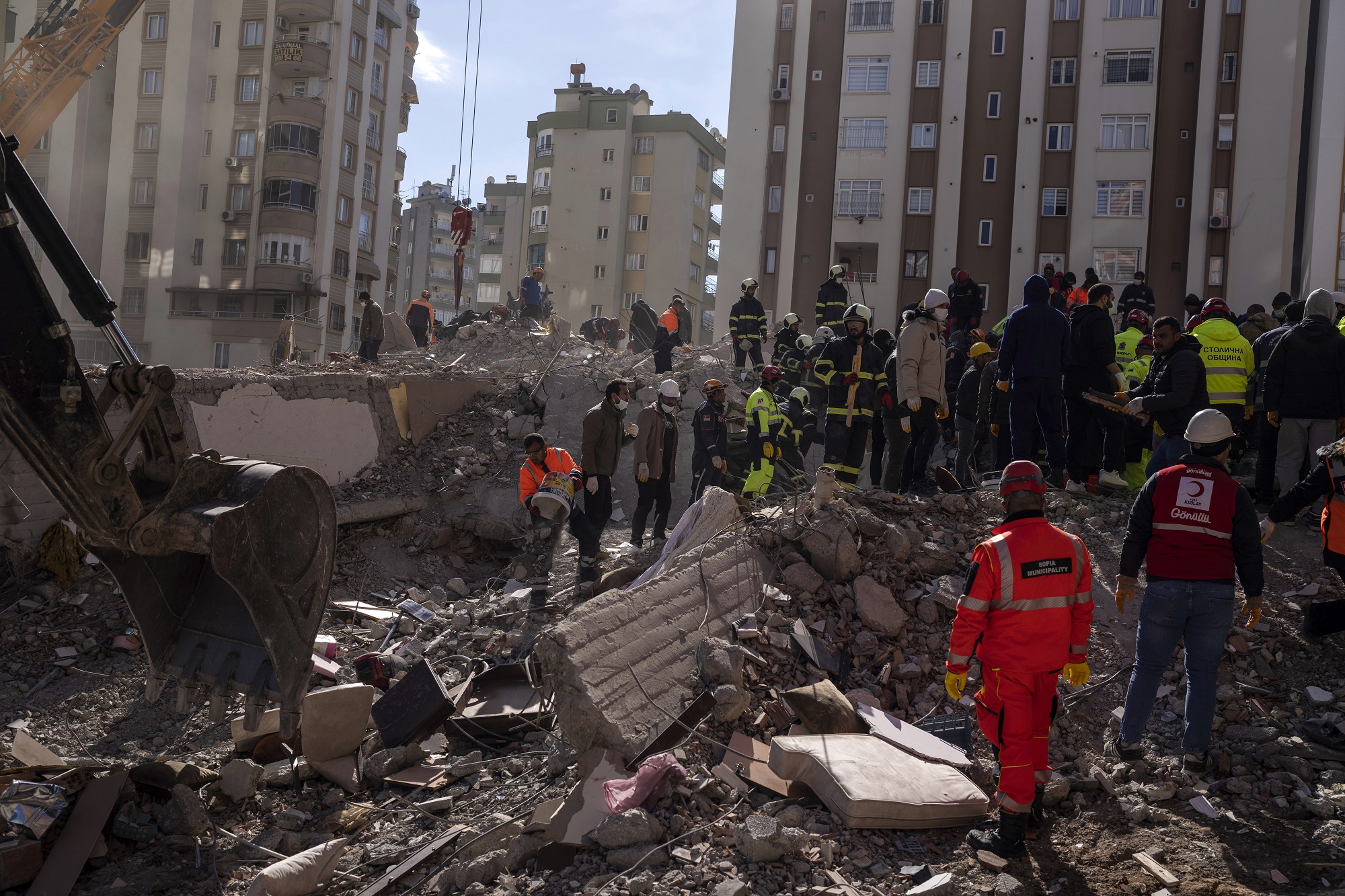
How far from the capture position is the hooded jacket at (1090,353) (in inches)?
340

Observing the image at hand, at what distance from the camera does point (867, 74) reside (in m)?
30.3

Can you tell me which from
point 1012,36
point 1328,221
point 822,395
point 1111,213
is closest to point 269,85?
point 1012,36

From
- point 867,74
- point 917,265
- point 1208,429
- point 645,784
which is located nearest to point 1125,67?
point 867,74

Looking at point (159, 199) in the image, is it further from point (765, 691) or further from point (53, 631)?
point (765, 691)

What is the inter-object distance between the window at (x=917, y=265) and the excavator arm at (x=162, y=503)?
2676cm

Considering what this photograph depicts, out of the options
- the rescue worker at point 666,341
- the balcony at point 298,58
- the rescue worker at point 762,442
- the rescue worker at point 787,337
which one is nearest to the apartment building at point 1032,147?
the rescue worker at point 666,341

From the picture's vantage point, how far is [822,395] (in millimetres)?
13484

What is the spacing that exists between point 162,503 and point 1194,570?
474cm

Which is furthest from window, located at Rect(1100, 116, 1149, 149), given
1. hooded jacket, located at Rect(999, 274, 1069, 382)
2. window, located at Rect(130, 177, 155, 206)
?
window, located at Rect(130, 177, 155, 206)

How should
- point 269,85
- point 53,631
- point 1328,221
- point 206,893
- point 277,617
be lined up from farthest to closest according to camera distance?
point 269,85 < point 1328,221 < point 53,631 < point 206,893 < point 277,617

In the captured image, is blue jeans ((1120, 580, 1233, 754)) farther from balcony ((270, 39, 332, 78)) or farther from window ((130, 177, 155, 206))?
window ((130, 177, 155, 206))

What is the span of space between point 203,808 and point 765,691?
3072mm

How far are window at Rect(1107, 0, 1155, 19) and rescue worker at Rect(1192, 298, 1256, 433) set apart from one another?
23.6 metres

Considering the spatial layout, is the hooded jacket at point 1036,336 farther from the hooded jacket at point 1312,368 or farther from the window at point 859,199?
the window at point 859,199
